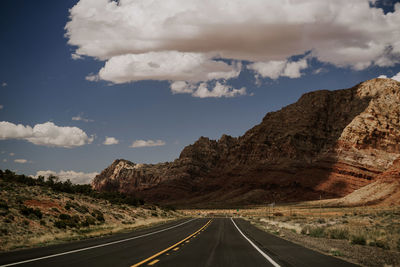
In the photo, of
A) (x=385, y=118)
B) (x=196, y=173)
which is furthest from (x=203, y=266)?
(x=196, y=173)

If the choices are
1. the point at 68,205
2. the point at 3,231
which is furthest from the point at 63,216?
the point at 3,231

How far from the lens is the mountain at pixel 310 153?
118188 millimetres

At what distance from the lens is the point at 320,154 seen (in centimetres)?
13362

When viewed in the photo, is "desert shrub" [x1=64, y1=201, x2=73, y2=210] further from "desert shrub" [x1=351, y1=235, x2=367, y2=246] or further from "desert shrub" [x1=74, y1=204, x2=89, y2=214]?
"desert shrub" [x1=351, y1=235, x2=367, y2=246]

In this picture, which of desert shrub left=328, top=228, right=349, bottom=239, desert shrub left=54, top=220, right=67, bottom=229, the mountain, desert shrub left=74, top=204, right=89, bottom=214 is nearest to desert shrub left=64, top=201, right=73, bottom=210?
desert shrub left=74, top=204, right=89, bottom=214

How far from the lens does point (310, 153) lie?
136000 millimetres

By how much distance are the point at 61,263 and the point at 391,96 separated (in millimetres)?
137894

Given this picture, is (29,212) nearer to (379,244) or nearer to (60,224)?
(60,224)

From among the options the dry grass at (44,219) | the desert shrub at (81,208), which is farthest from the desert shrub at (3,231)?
the desert shrub at (81,208)

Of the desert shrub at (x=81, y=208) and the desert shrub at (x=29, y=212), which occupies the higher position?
the desert shrub at (x=29, y=212)

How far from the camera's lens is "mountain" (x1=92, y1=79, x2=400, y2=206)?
118 meters

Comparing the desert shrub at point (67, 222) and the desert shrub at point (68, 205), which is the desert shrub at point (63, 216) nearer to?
the desert shrub at point (67, 222)

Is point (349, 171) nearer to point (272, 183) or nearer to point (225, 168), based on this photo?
point (272, 183)

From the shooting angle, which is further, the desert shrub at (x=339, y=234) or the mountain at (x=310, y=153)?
the mountain at (x=310, y=153)
